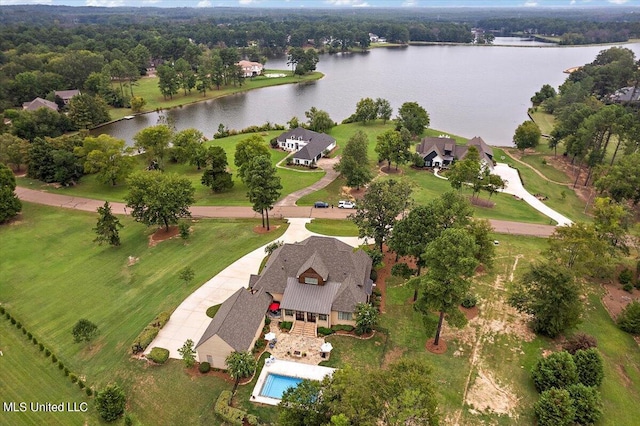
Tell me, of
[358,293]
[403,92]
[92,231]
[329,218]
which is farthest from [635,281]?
[403,92]

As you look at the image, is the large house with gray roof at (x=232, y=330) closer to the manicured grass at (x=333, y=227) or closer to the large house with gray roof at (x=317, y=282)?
the large house with gray roof at (x=317, y=282)

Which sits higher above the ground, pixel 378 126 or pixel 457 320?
pixel 457 320

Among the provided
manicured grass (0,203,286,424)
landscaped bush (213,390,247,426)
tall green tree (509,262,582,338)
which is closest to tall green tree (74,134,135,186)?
manicured grass (0,203,286,424)

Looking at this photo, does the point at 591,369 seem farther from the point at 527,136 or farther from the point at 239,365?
the point at 527,136

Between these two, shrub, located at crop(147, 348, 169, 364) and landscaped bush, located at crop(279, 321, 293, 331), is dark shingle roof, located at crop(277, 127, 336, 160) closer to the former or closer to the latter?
landscaped bush, located at crop(279, 321, 293, 331)

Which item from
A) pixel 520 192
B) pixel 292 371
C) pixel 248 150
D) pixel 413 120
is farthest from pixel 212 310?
pixel 413 120

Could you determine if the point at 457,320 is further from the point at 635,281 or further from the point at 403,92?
the point at 403,92

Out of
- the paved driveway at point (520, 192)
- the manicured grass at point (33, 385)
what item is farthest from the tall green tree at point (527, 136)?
the manicured grass at point (33, 385)
